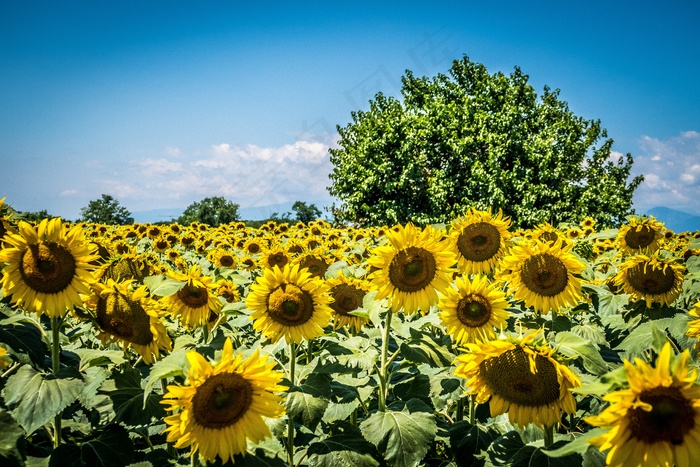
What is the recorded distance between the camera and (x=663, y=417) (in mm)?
1505

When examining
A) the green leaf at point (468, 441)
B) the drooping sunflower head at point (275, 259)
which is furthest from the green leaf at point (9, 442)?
the drooping sunflower head at point (275, 259)

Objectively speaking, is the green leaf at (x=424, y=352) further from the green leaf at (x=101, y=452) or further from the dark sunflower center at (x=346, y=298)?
the green leaf at (x=101, y=452)

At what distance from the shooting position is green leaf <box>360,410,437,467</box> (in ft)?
7.97

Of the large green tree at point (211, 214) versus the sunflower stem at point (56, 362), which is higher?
the large green tree at point (211, 214)

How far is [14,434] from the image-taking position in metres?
1.66

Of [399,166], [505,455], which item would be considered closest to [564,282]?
[505,455]

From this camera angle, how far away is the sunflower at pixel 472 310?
11.5 ft

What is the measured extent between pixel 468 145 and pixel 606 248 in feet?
60.9

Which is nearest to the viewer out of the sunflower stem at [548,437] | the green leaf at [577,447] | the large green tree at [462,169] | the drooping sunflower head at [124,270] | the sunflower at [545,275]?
the green leaf at [577,447]

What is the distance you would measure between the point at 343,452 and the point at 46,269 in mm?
1939

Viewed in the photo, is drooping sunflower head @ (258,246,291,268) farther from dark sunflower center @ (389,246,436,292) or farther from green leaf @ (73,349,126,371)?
green leaf @ (73,349,126,371)

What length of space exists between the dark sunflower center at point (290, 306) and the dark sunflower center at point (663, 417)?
196 cm

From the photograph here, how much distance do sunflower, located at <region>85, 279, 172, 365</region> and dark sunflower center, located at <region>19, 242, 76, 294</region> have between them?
20cm

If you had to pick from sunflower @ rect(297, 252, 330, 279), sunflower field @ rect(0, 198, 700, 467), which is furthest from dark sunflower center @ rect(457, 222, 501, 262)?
sunflower @ rect(297, 252, 330, 279)
